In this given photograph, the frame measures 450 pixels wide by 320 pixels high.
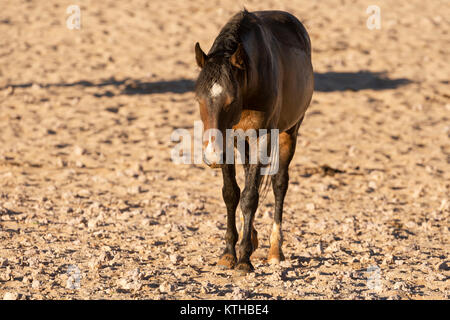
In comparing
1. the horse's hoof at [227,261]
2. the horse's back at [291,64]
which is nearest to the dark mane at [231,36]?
the horse's back at [291,64]

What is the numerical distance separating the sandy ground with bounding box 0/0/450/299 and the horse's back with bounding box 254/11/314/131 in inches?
50.6

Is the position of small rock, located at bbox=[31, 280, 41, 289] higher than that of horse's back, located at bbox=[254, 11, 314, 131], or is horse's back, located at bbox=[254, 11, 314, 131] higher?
horse's back, located at bbox=[254, 11, 314, 131]

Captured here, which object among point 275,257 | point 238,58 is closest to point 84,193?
point 275,257

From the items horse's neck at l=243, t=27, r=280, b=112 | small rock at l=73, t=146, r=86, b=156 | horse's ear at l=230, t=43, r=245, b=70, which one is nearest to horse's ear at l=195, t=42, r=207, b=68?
horse's ear at l=230, t=43, r=245, b=70

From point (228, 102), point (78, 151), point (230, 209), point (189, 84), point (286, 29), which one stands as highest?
point (286, 29)

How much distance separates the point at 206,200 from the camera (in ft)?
25.1

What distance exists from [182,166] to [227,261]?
3548mm

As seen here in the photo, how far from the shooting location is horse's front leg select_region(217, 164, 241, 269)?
5.51 m

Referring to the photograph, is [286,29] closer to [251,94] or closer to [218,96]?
[251,94]

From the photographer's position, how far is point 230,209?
223 inches

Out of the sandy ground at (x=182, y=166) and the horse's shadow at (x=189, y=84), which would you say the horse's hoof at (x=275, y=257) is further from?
the horse's shadow at (x=189, y=84)

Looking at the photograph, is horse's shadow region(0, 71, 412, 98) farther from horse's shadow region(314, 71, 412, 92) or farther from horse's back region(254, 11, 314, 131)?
horse's back region(254, 11, 314, 131)

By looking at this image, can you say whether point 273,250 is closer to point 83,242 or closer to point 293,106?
point 293,106
